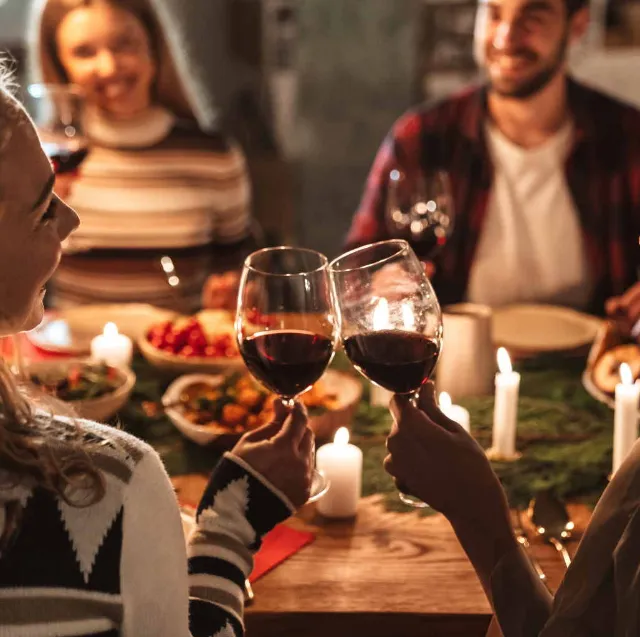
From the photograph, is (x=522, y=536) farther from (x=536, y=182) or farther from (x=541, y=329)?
(x=536, y=182)

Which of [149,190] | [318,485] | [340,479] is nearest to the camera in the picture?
[318,485]

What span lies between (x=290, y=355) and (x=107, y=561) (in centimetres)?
37

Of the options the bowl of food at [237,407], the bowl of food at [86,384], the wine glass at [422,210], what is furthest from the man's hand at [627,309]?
the bowl of food at [86,384]

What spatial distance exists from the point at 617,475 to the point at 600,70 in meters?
3.26

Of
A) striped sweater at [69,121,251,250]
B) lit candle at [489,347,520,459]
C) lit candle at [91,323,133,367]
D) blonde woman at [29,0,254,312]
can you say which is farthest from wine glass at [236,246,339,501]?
striped sweater at [69,121,251,250]

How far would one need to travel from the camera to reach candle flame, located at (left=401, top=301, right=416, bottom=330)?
1.02 metres

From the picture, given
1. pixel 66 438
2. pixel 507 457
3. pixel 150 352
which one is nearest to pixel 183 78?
pixel 150 352

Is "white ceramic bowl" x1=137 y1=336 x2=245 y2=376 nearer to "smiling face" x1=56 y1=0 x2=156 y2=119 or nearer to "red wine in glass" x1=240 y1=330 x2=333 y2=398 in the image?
"red wine in glass" x1=240 y1=330 x2=333 y2=398

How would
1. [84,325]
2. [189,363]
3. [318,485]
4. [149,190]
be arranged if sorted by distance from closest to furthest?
[318,485] → [189,363] → [84,325] → [149,190]

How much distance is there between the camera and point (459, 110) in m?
2.62

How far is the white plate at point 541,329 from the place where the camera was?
5.71 ft

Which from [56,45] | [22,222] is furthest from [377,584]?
[56,45]

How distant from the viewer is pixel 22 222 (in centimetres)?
71

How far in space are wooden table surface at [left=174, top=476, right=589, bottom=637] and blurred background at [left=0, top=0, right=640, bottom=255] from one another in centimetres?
236
